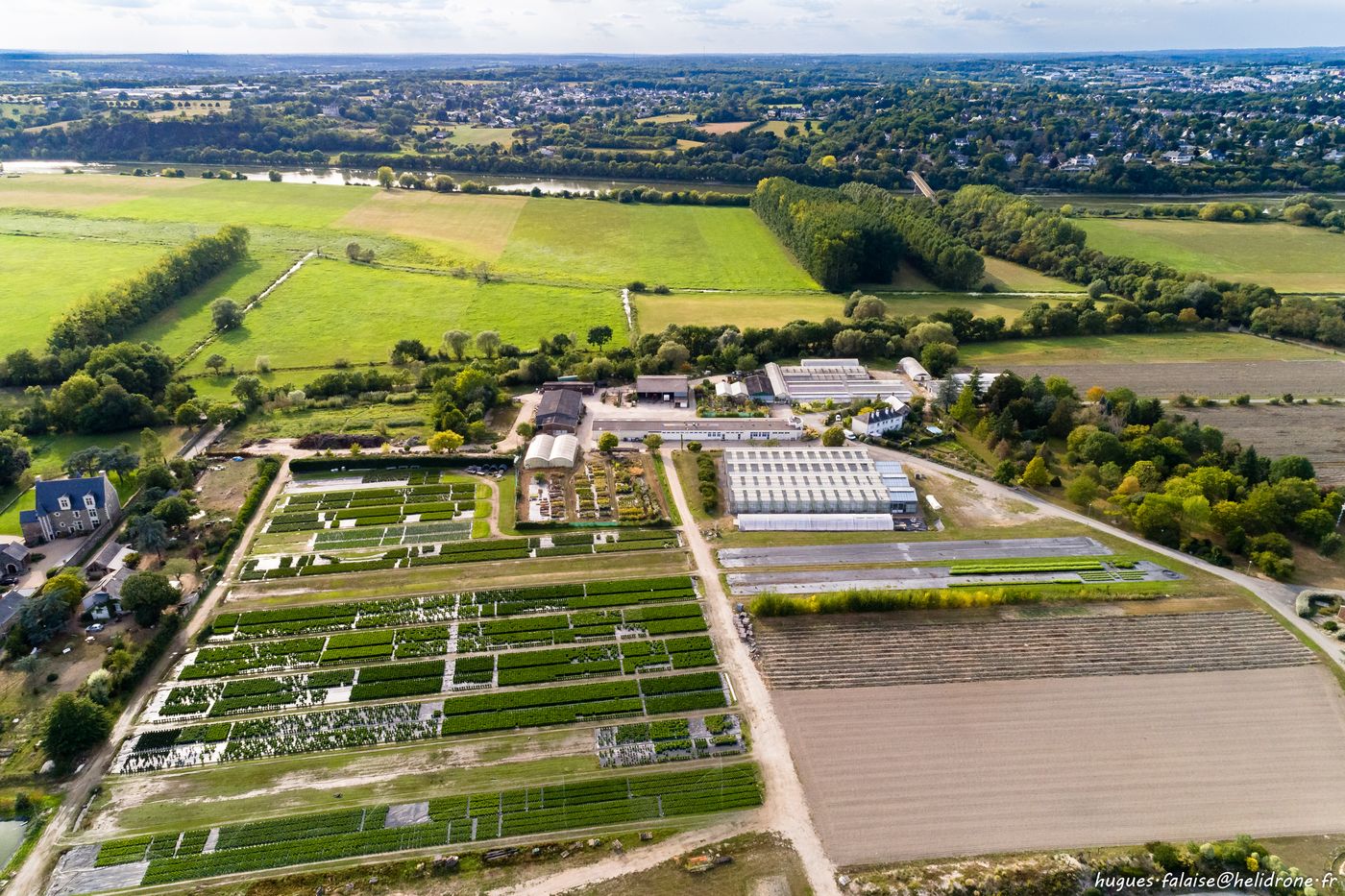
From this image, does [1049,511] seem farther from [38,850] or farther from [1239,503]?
[38,850]

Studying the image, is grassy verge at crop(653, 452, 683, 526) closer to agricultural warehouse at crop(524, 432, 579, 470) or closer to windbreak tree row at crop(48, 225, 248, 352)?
agricultural warehouse at crop(524, 432, 579, 470)

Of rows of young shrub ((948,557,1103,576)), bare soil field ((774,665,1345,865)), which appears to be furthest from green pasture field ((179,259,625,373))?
bare soil field ((774,665,1345,865))

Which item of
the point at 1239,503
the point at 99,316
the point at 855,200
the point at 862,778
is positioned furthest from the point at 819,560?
the point at 855,200

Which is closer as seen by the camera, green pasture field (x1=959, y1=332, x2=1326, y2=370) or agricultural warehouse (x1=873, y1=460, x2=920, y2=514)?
agricultural warehouse (x1=873, y1=460, x2=920, y2=514)

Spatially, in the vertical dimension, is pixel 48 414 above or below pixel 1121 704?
above

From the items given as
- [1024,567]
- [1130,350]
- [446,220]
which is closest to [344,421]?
[1024,567]

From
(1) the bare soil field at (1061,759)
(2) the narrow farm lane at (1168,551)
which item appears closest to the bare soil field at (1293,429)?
(2) the narrow farm lane at (1168,551)
